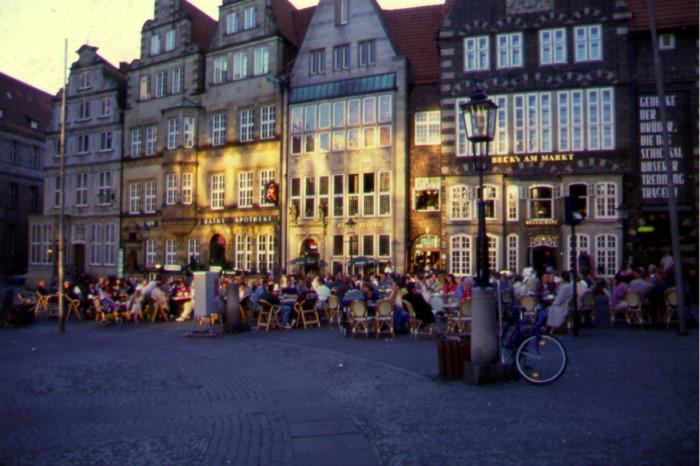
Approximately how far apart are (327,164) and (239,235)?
7.05 meters

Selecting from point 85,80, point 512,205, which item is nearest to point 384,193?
point 512,205

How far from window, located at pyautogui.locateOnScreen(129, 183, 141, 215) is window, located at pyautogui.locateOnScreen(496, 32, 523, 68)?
2446cm

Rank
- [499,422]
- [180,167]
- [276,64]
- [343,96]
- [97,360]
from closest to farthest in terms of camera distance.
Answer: [499,422]
[97,360]
[343,96]
[276,64]
[180,167]

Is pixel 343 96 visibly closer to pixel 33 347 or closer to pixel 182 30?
pixel 182 30

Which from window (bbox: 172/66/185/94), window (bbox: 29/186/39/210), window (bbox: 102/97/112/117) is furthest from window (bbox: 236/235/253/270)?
window (bbox: 29/186/39/210)

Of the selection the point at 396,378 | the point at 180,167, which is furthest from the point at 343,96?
the point at 396,378

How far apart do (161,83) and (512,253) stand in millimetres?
25110

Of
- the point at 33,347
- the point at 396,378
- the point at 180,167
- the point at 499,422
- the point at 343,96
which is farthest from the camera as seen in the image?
the point at 180,167

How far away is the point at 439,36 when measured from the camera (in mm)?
33250

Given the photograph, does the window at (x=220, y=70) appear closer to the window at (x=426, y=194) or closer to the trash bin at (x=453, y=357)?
the window at (x=426, y=194)

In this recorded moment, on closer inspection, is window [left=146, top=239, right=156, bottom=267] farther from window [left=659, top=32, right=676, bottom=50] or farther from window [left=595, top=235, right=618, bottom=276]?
window [left=659, top=32, right=676, bottom=50]

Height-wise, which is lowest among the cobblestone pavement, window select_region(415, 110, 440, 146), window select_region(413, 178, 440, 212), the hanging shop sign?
the cobblestone pavement

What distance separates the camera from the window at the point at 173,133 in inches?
1614

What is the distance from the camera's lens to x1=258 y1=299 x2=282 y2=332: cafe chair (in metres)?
20.2
